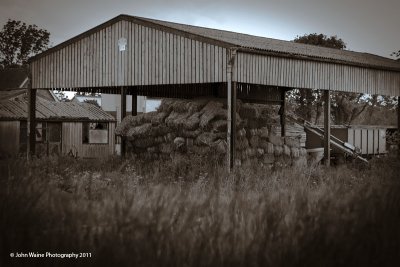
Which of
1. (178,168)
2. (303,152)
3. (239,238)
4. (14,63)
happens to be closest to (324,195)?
(239,238)

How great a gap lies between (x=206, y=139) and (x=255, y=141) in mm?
2137

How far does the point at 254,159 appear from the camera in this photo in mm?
19812

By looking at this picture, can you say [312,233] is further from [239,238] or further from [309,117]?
[309,117]

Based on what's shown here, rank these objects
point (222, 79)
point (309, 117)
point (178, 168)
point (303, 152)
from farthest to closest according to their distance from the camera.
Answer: point (309, 117) < point (303, 152) < point (222, 79) < point (178, 168)

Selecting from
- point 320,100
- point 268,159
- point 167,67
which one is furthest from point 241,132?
point 320,100

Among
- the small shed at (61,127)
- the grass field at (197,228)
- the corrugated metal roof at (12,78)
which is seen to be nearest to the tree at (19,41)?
the corrugated metal roof at (12,78)

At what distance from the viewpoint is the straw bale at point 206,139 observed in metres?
19.1

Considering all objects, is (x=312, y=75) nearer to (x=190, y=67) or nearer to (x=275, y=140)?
(x=275, y=140)

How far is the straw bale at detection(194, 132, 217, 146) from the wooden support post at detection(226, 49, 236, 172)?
2.92 ft

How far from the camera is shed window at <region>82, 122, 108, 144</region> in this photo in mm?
36281

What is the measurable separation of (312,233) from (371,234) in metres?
0.69

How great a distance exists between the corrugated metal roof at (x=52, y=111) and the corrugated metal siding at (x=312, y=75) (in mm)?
16562

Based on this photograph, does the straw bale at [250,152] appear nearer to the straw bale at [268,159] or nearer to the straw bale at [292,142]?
the straw bale at [268,159]

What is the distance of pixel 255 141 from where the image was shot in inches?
804
